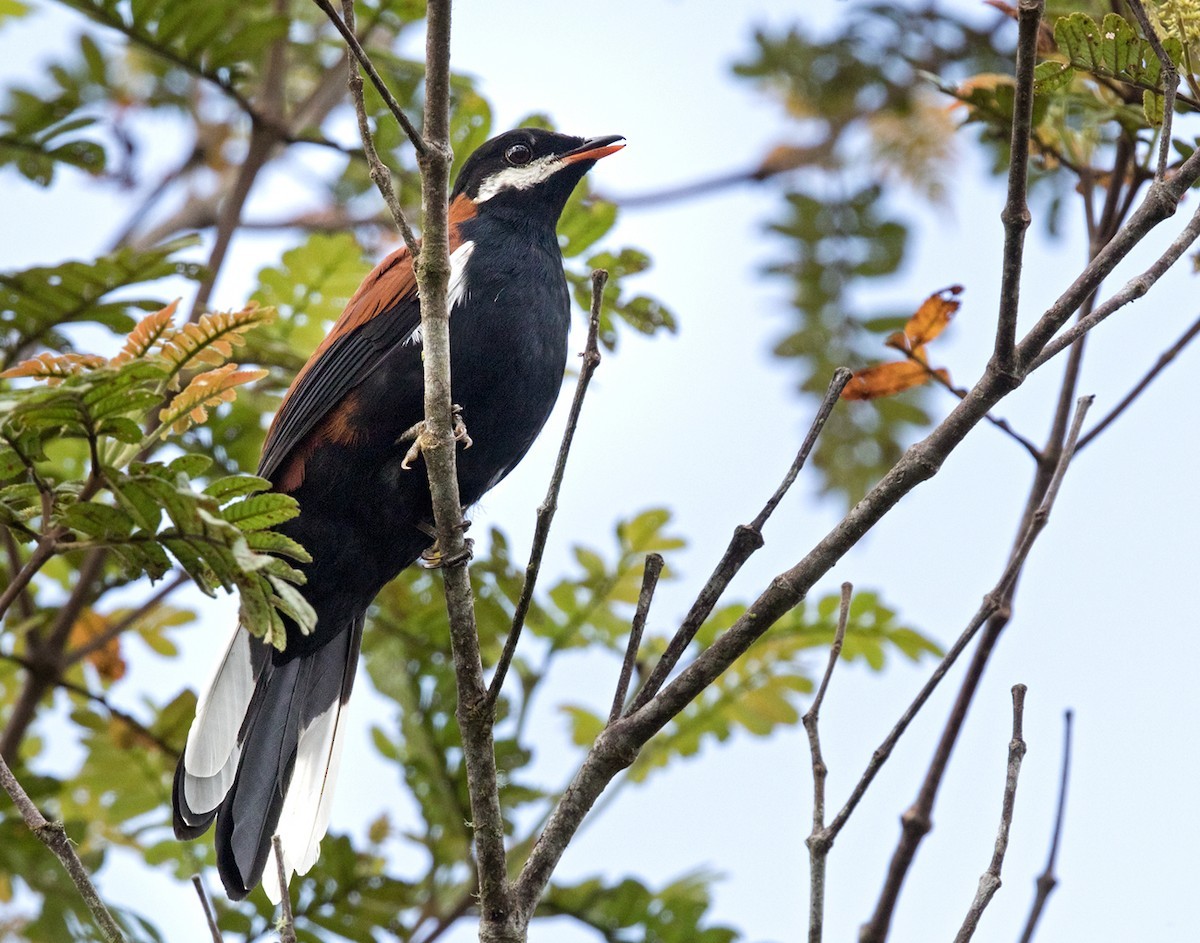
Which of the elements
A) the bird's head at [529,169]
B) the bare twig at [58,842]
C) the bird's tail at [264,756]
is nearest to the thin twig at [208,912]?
the bare twig at [58,842]

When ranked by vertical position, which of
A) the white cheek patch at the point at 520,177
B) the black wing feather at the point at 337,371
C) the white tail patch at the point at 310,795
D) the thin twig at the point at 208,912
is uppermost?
the white cheek patch at the point at 520,177

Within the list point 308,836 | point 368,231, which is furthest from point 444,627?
point 368,231

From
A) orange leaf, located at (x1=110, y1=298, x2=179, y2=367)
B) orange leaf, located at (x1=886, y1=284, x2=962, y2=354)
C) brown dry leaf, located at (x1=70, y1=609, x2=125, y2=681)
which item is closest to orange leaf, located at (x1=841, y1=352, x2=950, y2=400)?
orange leaf, located at (x1=886, y1=284, x2=962, y2=354)

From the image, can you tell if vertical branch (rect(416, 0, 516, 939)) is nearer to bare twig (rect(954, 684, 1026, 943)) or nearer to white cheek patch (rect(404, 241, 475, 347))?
bare twig (rect(954, 684, 1026, 943))

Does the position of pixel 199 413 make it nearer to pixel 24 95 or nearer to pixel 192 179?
pixel 24 95

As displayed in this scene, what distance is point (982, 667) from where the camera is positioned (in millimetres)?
3080

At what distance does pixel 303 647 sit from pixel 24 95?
241 centimetres

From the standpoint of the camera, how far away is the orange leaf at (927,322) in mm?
3178

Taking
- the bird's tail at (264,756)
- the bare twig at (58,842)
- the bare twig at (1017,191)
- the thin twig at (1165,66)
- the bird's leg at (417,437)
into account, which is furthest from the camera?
the bird's tail at (264,756)

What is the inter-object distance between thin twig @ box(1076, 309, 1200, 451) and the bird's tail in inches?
84.7

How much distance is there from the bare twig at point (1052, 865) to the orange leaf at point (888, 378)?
983 millimetres

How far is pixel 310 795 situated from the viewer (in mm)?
3898

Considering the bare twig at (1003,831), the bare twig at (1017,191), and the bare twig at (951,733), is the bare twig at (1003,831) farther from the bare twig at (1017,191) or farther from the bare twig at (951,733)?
the bare twig at (1017,191)

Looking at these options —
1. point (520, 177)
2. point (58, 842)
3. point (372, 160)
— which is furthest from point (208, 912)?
Answer: point (520, 177)
